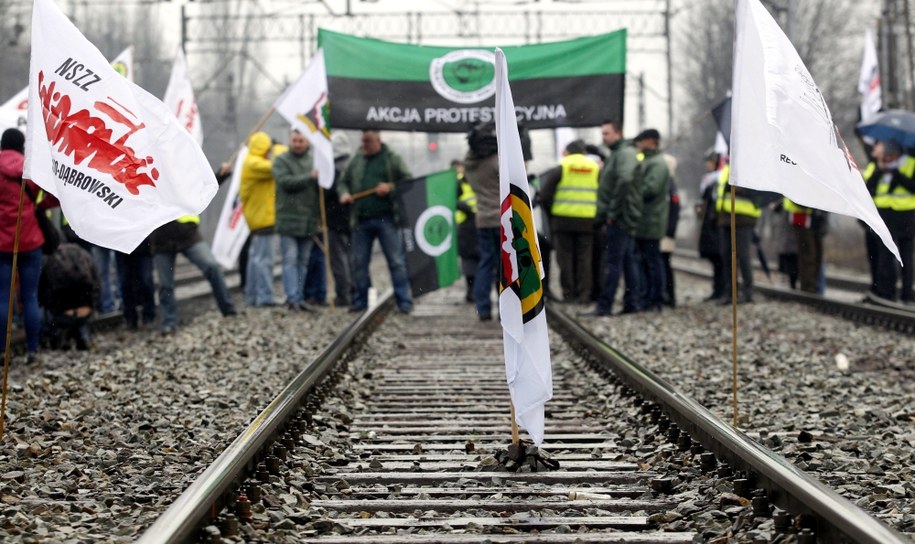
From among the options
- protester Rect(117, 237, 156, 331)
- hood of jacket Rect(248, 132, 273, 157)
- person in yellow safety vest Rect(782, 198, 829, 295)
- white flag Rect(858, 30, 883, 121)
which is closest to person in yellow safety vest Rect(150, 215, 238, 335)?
protester Rect(117, 237, 156, 331)

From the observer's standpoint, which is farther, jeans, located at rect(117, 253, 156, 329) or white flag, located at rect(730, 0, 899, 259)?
jeans, located at rect(117, 253, 156, 329)

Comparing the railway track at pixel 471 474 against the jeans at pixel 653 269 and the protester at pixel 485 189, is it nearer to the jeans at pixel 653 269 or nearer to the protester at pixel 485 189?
the protester at pixel 485 189

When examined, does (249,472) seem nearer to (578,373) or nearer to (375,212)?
(578,373)

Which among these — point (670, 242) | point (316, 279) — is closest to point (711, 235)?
point (670, 242)

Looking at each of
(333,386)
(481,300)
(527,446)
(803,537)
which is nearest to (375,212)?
(481,300)

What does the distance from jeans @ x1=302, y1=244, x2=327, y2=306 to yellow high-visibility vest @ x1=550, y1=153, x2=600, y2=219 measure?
9.49 feet

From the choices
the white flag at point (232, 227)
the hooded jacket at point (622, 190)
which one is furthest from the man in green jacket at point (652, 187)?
the white flag at point (232, 227)

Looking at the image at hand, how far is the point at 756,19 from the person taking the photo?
5.86 meters

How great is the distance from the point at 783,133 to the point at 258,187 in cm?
944

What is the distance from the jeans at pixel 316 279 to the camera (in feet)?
48.1

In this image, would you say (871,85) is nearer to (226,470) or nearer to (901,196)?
(901,196)

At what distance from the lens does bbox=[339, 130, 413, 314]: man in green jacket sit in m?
13.0

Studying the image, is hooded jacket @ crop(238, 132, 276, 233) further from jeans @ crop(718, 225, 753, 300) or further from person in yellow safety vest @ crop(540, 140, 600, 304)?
jeans @ crop(718, 225, 753, 300)

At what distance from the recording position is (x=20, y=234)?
8.56 m
